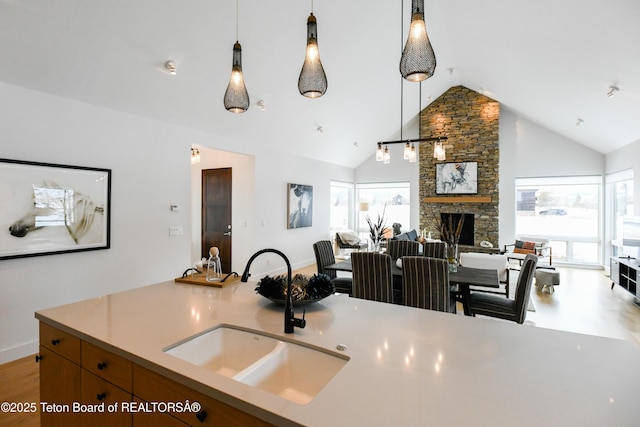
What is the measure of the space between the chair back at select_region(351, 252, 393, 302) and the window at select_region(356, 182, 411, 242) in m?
5.92

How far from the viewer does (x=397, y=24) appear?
15.1 ft

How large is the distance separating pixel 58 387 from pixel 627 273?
660 centimetres

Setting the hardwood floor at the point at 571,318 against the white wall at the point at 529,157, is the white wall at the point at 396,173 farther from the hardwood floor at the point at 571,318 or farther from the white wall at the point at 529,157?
the hardwood floor at the point at 571,318

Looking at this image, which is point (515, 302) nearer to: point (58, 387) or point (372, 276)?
point (372, 276)

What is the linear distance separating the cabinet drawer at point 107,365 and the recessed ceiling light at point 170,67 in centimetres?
294

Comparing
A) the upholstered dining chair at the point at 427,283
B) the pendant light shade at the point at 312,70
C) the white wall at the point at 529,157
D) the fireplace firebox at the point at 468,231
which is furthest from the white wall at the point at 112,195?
the white wall at the point at 529,157

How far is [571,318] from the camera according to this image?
4.04 m

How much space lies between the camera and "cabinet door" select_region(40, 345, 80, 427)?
4.93ft

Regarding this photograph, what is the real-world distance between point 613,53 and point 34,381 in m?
6.38

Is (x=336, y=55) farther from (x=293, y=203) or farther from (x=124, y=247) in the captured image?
(x=124, y=247)

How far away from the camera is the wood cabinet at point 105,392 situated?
101 centimetres

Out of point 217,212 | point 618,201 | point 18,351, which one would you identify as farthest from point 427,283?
point 618,201

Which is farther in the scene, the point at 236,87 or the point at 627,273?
the point at 627,273

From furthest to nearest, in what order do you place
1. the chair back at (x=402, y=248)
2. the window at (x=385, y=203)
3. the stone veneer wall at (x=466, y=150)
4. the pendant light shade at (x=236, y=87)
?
the window at (x=385, y=203), the stone veneer wall at (x=466, y=150), the chair back at (x=402, y=248), the pendant light shade at (x=236, y=87)
